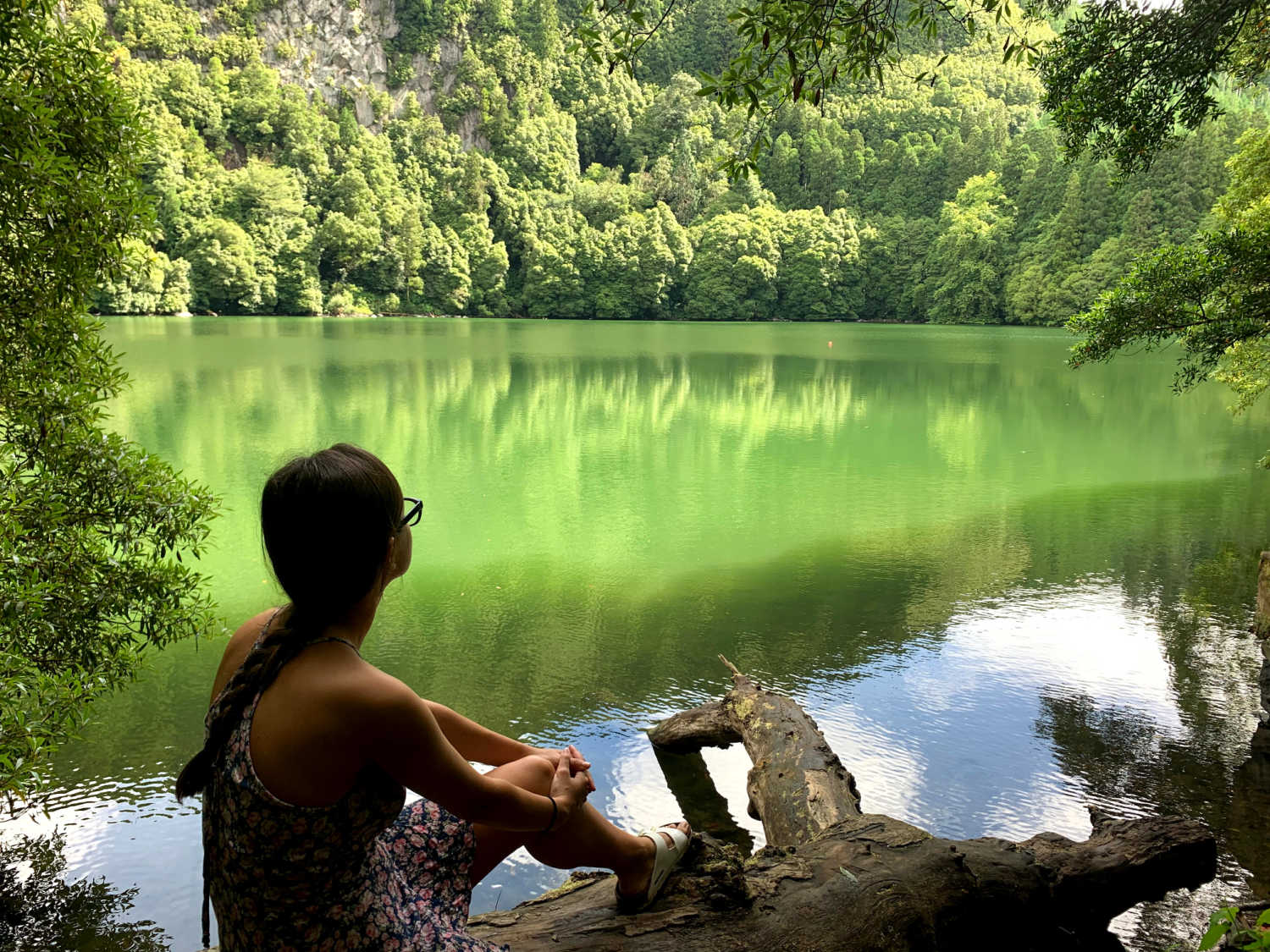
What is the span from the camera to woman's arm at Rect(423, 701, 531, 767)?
2.03 meters

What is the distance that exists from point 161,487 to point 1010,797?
13.3ft

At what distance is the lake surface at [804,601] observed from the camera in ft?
14.1

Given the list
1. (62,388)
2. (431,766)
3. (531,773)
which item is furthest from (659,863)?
(62,388)

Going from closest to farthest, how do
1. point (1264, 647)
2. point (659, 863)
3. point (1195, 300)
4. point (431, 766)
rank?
point (431, 766) < point (659, 863) < point (1264, 647) < point (1195, 300)

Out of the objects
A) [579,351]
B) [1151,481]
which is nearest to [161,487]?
[1151,481]

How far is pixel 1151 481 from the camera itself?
12266 millimetres

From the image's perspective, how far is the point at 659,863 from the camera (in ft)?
7.25

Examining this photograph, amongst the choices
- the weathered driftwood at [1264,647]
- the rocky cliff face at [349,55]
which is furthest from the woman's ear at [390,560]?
the rocky cliff face at [349,55]

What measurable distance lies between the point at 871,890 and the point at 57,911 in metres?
2.95

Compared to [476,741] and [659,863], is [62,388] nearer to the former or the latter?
[476,741]

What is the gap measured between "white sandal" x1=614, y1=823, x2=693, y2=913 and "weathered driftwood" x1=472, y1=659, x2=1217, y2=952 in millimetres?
28

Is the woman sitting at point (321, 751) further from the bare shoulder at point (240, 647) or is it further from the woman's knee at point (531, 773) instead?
the woman's knee at point (531, 773)

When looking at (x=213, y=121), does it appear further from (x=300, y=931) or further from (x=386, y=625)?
(x=300, y=931)

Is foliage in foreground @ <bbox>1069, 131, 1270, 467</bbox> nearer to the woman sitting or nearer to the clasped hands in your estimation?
the clasped hands
